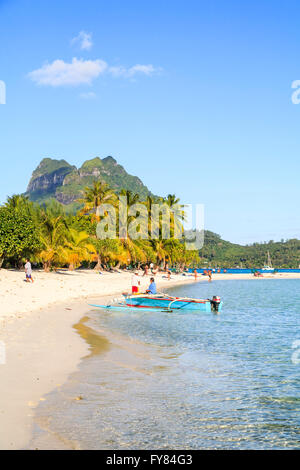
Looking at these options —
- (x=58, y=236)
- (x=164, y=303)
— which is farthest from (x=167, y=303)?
(x=58, y=236)

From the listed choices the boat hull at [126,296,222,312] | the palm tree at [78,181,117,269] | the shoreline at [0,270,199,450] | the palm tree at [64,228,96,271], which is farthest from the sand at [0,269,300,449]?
the palm tree at [78,181,117,269]

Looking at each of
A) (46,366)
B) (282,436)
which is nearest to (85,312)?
(46,366)

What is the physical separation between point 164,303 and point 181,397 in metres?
14.7

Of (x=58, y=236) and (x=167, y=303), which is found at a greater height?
(x=58, y=236)

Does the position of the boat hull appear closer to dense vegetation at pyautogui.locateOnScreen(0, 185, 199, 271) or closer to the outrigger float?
the outrigger float

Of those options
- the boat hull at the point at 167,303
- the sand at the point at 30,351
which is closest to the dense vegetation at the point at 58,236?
the sand at the point at 30,351

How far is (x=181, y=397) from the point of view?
8109 millimetres

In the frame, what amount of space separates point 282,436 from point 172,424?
5.64 ft

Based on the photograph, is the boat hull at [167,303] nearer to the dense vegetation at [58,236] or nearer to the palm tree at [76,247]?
the dense vegetation at [58,236]

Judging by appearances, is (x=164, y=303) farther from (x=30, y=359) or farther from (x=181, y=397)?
(x=181, y=397)

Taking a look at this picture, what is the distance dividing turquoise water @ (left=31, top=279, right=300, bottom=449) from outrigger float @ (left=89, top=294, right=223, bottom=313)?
7361mm

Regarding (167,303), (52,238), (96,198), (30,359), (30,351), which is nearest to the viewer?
(30,359)
